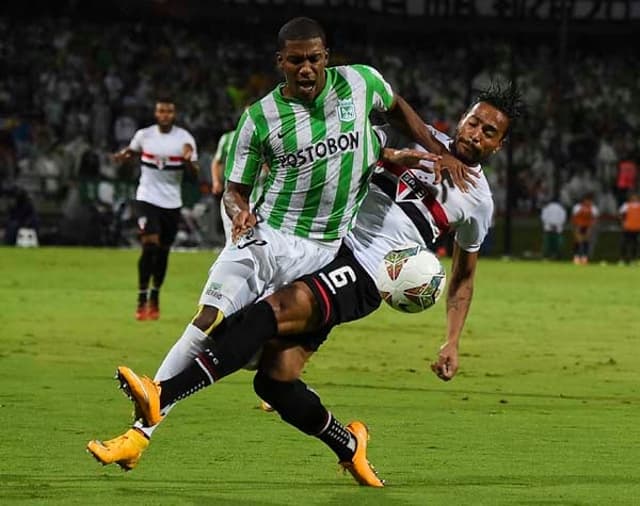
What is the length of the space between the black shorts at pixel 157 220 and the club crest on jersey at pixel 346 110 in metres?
9.47

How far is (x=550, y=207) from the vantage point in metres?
31.1

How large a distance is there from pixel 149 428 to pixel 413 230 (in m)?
1.77

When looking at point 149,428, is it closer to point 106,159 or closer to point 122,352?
point 122,352

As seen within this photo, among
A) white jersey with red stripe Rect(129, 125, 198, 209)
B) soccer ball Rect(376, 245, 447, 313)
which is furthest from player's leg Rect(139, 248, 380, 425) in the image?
white jersey with red stripe Rect(129, 125, 198, 209)

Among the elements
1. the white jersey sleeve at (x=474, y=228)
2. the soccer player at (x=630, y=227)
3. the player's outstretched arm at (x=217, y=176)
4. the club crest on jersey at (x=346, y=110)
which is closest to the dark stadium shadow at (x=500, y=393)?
the white jersey sleeve at (x=474, y=228)

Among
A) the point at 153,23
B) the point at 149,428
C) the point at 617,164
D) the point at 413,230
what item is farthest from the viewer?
the point at 153,23

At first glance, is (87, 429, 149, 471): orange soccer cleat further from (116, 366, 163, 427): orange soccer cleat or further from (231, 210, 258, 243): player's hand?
(231, 210, 258, 243): player's hand

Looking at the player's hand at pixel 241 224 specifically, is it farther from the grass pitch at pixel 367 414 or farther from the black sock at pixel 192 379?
the grass pitch at pixel 367 414

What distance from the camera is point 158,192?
54.4ft

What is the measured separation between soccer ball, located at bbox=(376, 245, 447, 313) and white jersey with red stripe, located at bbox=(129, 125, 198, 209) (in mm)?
9471

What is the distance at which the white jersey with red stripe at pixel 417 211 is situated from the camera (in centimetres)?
748

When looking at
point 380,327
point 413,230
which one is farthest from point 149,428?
point 380,327

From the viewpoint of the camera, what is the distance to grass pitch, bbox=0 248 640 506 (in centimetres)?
677

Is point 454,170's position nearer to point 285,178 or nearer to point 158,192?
point 285,178
